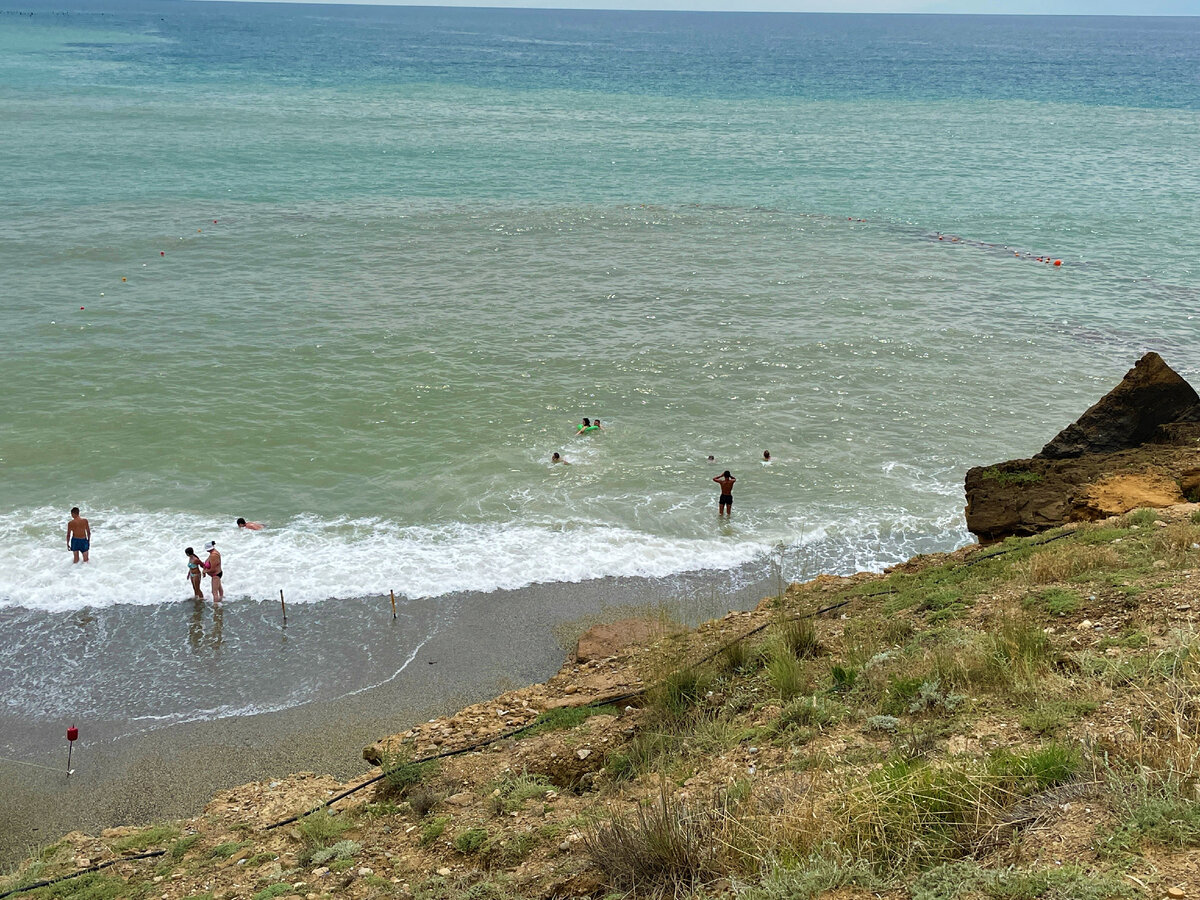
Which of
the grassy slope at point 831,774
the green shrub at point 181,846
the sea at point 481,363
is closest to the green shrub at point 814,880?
the grassy slope at point 831,774

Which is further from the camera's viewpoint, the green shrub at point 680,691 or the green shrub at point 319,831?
the green shrub at point 680,691

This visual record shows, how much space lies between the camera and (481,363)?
24781mm

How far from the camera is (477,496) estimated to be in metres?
18.3

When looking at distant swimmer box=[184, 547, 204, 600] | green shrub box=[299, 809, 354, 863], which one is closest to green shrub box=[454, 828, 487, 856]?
green shrub box=[299, 809, 354, 863]

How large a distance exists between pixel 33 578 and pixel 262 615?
3870 millimetres

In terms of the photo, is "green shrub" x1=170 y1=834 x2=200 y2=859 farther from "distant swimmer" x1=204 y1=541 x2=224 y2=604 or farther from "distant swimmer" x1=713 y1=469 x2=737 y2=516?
"distant swimmer" x1=713 y1=469 x2=737 y2=516

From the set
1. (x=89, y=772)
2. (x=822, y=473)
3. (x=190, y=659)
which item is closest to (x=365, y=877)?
(x=89, y=772)

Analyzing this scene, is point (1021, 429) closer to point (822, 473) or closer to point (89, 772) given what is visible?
point (822, 473)

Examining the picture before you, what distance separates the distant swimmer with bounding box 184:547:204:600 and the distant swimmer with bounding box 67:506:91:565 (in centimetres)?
196

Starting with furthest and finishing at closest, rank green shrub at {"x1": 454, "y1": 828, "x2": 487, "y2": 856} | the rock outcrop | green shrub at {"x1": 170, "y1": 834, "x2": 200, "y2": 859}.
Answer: the rock outcrop
green shrub at {"x1": 170, "y1": 834, "x2": 200, "y2": 859}
green shrub at {"x1": 454, "y1": 828, "x2": 487, "y2": 856}

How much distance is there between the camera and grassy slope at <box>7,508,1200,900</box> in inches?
206

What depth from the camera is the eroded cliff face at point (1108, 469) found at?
12266 millimetres

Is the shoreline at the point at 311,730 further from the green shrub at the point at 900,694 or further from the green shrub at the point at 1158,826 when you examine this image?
the green shrub at the point at 1158,826

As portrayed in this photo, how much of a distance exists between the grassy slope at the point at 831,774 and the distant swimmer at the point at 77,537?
300 inches
